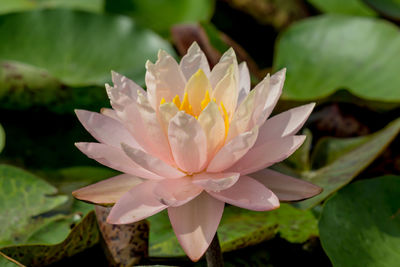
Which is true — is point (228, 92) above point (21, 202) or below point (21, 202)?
above

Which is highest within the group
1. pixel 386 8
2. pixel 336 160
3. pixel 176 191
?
pixel 176 191

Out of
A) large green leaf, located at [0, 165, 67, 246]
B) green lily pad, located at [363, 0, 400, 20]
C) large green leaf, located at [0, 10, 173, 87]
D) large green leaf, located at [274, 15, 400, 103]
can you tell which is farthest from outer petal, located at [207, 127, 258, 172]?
green lily pad, located at [363, 0, 400, 20]

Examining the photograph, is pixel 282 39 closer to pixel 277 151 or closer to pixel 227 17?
pixel 227 17

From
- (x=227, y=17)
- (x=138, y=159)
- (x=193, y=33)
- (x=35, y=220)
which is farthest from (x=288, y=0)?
(x=138, y=159)

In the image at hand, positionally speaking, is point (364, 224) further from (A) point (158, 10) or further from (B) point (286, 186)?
(A) point (158, 10)

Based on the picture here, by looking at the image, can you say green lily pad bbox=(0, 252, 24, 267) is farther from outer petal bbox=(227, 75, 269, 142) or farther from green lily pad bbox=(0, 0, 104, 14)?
green lily pad bbox=(0, 0, 104, 14)

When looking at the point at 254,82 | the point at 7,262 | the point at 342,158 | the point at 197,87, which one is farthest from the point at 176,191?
the point at 254,82
